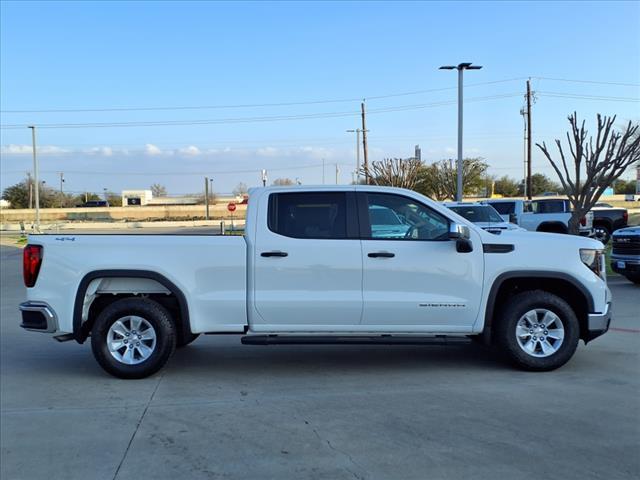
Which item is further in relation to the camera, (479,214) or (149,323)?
(479,214)

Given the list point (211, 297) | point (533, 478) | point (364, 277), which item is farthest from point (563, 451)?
point (211, 297)

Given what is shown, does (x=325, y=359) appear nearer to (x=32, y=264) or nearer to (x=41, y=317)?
(x=41, y=317)

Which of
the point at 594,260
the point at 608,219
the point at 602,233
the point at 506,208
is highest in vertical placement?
the point at 506,208

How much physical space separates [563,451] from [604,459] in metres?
0.26

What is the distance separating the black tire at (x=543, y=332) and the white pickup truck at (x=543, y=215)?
14.7m

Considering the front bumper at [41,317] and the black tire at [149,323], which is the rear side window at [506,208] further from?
the front bumper at [41,317]

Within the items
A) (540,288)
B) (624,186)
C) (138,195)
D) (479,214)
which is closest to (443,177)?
(479,214)

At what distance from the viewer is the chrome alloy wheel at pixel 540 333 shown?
5934 millimetres

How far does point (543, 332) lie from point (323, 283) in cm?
235

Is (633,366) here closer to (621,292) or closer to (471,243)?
(471,243)

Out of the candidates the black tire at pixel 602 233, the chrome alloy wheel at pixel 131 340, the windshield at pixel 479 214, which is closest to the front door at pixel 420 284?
the chrome alloy wheel at pixel 131 340

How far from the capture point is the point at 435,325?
5859 mm

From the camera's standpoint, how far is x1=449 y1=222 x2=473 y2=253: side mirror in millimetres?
5648

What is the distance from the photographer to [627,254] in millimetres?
12234
